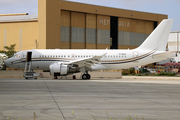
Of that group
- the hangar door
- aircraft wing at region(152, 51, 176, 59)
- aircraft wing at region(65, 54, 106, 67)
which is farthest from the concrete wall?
aircraft wing at region(152, 51, 176, 59)

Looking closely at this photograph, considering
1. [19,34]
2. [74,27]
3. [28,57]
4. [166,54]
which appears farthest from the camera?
[74,27]

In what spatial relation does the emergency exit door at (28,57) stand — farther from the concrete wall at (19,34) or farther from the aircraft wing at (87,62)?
the concrete wall at (19,34)

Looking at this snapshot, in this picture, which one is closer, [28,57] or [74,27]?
[28,57]

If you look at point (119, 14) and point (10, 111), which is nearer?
point (10, 111)

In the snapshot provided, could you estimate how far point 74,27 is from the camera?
50000 mm

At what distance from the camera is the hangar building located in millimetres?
45062

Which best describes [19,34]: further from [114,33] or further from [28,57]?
[28,57]

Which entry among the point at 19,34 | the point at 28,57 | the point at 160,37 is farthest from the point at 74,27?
the point at 160,37

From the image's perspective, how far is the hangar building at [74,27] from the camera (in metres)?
45.1

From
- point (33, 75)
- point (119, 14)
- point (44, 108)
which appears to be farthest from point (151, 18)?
point (44, 108)

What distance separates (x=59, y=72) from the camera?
1009 inches

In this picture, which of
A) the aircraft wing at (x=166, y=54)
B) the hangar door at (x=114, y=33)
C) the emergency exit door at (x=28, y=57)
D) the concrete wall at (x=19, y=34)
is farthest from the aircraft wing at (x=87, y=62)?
the hangar door at (x=114, y=33)

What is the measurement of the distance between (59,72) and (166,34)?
1337 cm

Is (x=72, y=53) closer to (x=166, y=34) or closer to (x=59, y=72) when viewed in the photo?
(x=59, y=72)
